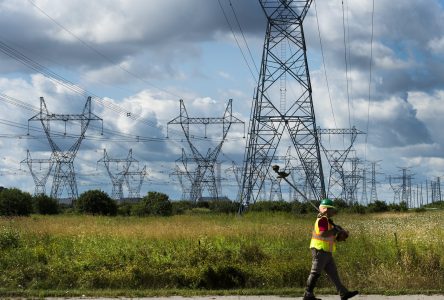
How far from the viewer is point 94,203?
73.2 metres

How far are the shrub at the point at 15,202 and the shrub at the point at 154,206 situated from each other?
11446 millimetres

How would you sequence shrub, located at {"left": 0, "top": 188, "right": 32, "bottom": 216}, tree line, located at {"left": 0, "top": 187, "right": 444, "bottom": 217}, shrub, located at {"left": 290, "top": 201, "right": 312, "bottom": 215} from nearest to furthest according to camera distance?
1. shrub, located at {"left": 290, "top": 201, "right": 312, "bottom": 215}
2. shrub, located at {"left": 0, "top": 188, "right": 32, "bottom": 216}
3. tree line, located at {"left": 0, "top": 187, "right": 444, "bottom": 217}

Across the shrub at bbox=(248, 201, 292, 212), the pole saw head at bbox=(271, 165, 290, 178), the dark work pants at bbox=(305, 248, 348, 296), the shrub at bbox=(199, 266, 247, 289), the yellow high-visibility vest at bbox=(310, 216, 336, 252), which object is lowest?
the shrub at bbox=(199, 266, 247, 289)

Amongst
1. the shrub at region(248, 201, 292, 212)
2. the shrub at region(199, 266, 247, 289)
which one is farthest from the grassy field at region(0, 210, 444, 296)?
the shrub at region(248, 201, 292, 212)

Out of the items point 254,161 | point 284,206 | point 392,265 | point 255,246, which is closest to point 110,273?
point 255,246

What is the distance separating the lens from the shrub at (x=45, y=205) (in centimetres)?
7362

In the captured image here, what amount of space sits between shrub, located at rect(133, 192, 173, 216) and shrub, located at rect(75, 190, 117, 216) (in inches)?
181

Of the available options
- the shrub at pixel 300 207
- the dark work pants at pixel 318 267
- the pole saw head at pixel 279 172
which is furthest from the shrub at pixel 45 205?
the dark work pants at pixel 318 267

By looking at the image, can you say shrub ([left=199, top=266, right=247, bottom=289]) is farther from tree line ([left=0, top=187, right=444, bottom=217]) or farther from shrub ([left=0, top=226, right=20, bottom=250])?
tree line ([left=0, top=187, right=444, bottom=217])

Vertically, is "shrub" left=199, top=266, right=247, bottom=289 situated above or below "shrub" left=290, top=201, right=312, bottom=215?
below

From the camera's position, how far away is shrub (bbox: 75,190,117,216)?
2874 inches

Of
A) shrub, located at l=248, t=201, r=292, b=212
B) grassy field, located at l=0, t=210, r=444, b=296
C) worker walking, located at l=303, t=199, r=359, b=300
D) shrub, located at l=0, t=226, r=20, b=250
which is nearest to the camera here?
worker walking, located at l=303, t=199, r=359, b=300

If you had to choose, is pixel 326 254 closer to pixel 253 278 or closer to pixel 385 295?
pixel 385 295

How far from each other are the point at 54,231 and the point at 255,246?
31.9 feet
